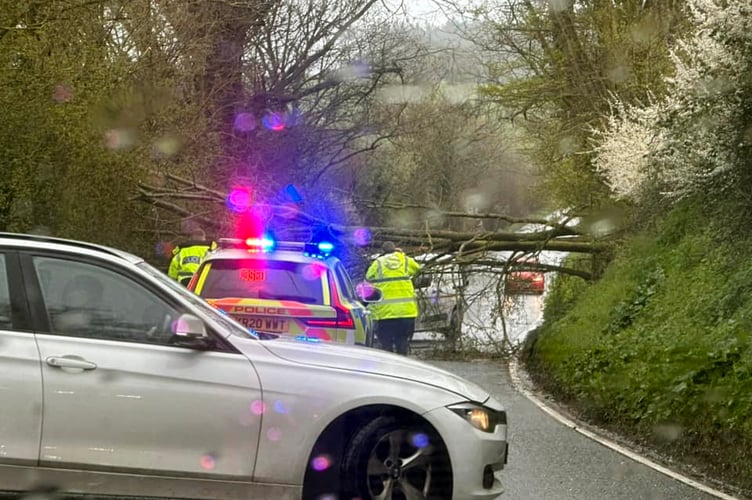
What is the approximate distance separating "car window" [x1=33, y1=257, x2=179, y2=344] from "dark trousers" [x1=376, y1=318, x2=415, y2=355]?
28.3 feet

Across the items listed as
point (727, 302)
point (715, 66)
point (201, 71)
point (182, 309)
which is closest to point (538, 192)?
point (201, 71)

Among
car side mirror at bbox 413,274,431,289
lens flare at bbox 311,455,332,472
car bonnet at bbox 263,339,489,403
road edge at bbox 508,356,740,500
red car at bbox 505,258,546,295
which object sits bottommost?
road edge at bbox 508,356,740,500

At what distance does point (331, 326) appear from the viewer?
822 centimetres

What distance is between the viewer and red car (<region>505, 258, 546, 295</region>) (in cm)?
2012

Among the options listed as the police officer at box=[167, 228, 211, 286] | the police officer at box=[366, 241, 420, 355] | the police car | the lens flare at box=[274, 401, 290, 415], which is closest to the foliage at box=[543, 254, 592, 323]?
the police officer at box=[366, 241, 420, 355]

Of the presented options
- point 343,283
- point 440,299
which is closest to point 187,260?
point 343,283

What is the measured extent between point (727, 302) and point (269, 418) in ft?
25.3

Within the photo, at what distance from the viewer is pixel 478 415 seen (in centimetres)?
548

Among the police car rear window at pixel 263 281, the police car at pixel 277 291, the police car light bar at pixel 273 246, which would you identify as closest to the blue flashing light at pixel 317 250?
the police car light bar at pixel 273 246

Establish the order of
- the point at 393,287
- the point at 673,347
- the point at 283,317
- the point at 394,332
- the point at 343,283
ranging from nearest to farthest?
1. the point at 283,317
2. the point at 343,283
3. the point at 673,347
4. the point at 393,287
5. the point at 394,332

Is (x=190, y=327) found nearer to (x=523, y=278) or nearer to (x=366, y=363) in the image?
(x=366, y=363)

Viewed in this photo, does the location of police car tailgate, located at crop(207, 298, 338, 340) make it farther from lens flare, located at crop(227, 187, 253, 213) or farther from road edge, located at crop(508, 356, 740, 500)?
lens flare, located at crop(227, 187, 253, 213)

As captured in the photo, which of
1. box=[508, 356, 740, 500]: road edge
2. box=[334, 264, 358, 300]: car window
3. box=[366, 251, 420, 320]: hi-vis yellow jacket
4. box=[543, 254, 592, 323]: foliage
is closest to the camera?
box=[508, 356, 740, 500]: road edge

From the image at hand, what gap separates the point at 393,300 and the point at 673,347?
414cm
